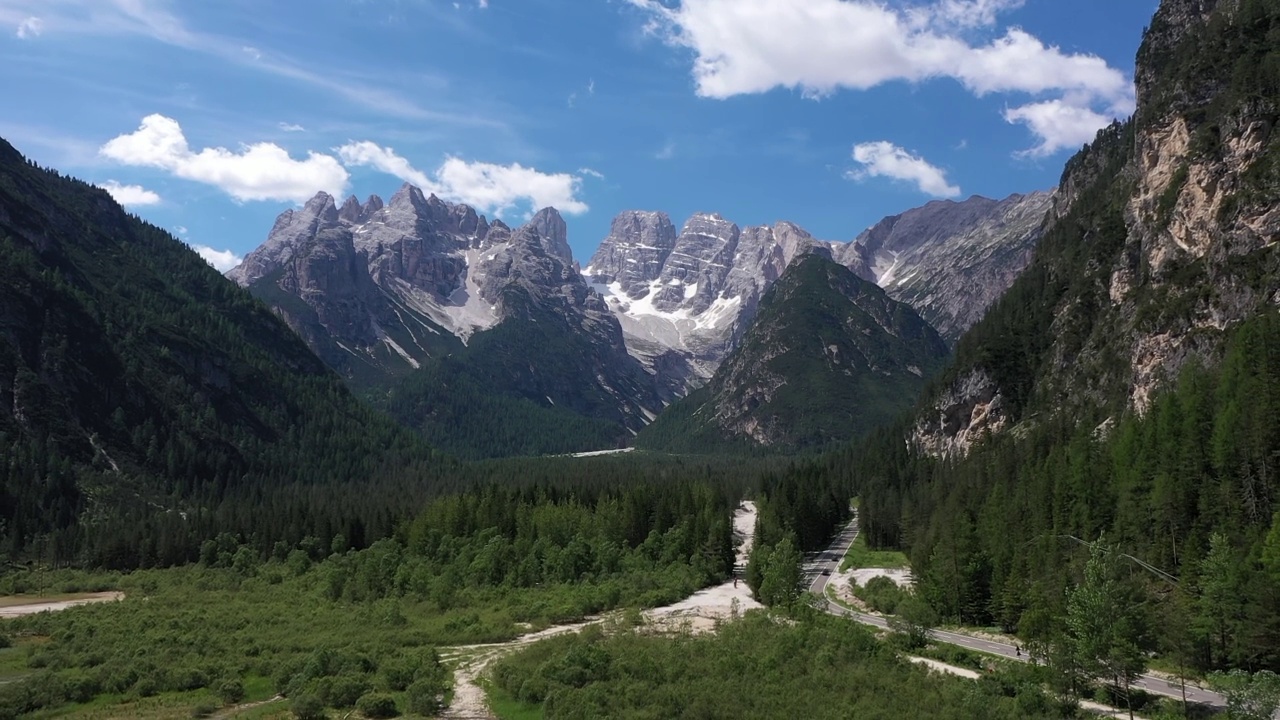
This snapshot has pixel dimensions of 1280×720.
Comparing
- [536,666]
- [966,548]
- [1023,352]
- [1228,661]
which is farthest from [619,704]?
[1023,352]

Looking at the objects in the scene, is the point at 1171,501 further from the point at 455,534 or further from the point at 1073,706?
the point at 455,534

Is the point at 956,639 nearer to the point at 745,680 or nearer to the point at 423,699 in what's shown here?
the point at 745,680

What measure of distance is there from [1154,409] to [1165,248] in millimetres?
56485

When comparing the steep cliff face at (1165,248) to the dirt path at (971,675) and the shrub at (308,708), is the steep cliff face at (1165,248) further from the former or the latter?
the shrub at (308,708)

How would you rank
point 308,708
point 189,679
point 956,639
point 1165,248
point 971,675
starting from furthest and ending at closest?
point 1165,248
point 956,639
point 189,679
point 971,675
point 308,708

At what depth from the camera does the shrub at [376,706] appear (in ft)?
196

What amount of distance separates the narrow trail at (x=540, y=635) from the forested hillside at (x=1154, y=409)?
75.1 feet

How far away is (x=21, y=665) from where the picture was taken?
240 ft

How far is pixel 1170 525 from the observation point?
77312 mm

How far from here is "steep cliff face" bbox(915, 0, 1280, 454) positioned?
11481cm

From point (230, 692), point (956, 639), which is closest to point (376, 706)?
point (230, 692)

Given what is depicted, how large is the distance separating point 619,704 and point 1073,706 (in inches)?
1133

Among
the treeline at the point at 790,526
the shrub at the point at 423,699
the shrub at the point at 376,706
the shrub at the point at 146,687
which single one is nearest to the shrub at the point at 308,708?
the shrub at the point at 376,706

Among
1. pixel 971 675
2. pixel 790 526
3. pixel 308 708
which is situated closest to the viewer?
pixel 308 708
